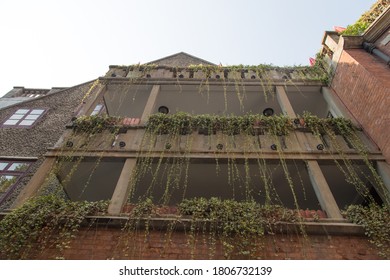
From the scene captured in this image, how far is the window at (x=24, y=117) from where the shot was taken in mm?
13273

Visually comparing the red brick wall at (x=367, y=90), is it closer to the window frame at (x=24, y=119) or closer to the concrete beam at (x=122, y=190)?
the concrete beam at (x=122, y=190)

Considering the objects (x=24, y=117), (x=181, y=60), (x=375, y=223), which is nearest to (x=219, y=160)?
(x=375, y=223)

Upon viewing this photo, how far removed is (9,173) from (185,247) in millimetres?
7976

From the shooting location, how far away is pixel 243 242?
5855mm

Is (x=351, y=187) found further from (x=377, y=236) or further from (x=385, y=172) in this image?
(x=377, y=236)

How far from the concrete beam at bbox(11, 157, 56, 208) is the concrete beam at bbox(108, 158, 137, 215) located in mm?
2093

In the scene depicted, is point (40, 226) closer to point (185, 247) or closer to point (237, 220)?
point (185, 247)

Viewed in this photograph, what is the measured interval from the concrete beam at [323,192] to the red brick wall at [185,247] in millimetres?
695

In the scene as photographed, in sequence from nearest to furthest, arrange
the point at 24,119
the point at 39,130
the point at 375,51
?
→ the point at 375,51
the point at 39,130
the point at 24,119

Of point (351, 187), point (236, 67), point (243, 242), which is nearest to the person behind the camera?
point (243, 242)

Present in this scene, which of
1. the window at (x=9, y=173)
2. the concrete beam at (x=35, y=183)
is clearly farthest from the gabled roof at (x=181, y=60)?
the concrete beam at (x=35, y=183)

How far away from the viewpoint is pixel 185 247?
19.6 feet

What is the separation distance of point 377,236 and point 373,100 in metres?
4.26
